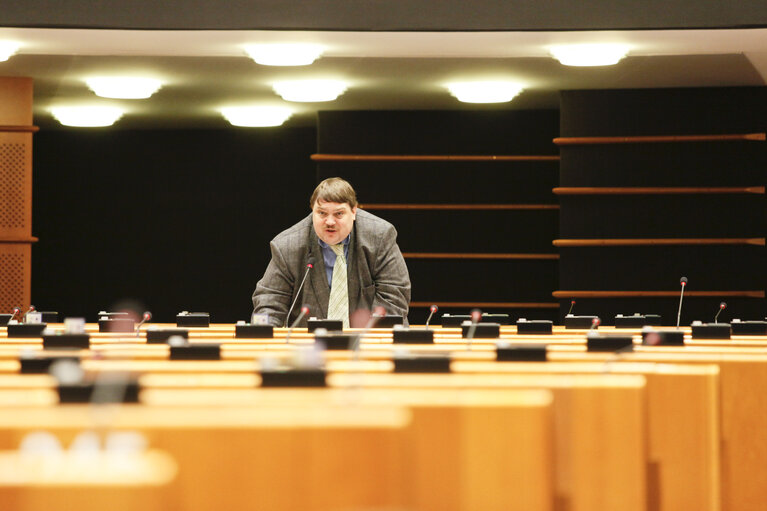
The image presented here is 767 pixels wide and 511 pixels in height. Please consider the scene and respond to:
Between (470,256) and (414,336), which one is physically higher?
(470,256)

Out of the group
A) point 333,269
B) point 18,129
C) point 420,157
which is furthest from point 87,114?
point 333,269

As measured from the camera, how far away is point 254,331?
289 cm

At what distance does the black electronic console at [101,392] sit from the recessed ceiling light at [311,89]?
5773 millimetres

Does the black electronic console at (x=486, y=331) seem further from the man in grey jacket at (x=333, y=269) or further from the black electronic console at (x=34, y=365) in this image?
the black electronic console at (x=34, y=365)

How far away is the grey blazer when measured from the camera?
3.98 m

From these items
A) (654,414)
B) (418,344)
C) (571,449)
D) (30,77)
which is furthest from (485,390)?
(30,77)

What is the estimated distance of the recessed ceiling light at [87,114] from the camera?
328 inches

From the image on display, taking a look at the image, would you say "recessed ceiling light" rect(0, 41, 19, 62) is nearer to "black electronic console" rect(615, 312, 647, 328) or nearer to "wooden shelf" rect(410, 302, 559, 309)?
"wooden shelf" rect(410, 302, 559, 309)

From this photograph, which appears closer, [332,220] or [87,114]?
[332,220]

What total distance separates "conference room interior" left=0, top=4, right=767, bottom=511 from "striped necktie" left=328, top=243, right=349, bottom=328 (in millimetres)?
371

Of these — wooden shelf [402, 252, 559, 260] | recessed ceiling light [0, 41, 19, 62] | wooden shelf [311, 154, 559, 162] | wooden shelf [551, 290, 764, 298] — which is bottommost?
wooden shelf [551, 290, 764, 298]

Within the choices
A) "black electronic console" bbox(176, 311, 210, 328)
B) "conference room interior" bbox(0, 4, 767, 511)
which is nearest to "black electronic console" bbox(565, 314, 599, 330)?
"conference room interior" bbox(0, 4, 767, 511)

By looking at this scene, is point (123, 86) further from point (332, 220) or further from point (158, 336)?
point (158, 336)

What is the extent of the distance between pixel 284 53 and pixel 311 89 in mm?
1415
